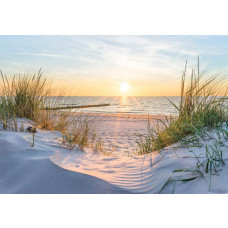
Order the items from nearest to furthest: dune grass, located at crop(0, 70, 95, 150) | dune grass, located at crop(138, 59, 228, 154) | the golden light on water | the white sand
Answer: the white sand
dune grass, located at crop(138, 59, 228, 154)
dune grass, located at crop(0, 70, 95, 150)
the golden light on water

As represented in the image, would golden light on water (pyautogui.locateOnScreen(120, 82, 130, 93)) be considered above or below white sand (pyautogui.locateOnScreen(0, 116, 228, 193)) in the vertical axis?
above

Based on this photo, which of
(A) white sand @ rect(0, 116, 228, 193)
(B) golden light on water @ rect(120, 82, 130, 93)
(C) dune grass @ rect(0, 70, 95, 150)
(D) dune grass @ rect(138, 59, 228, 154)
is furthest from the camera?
(B) golden light on water @ rect(120, 82, 130, 93)

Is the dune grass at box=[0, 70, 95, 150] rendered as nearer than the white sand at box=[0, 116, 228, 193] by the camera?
No

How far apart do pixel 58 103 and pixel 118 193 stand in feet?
8.19

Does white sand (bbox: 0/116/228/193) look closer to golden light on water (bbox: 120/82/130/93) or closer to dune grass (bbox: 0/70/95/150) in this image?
dune grass (bbox: 0/70/95/150)

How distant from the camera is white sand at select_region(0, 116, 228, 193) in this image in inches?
65.9

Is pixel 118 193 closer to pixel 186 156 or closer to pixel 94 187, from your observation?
pixel 94 187

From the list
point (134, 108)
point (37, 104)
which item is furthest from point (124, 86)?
point (134, 108)

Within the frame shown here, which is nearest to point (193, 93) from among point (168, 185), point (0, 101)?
point (168, 185)

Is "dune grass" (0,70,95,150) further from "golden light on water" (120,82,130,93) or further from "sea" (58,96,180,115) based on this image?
"golden light on water" (120,82,130,93)

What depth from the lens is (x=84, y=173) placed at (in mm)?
1833

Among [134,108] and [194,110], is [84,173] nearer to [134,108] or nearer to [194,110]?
[194,110]

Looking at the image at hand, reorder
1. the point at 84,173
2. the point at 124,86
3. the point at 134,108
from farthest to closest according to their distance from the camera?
the point at 134,108, the point at 124,86, the point at 84,173

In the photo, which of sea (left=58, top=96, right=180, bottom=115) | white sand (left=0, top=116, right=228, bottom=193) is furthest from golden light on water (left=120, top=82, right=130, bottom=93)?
white sand (left=0, top=116, right=228, bottom=193)
